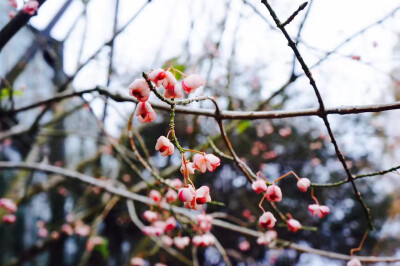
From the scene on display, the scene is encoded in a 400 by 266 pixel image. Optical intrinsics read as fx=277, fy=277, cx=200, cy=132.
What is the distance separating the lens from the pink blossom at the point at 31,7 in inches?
41.9

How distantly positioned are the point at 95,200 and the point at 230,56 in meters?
4.22

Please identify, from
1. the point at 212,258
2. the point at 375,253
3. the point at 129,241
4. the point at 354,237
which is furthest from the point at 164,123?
the point at 375,253

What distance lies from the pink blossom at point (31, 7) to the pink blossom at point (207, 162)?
0.89 meters


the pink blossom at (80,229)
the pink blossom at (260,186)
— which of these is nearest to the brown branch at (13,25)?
the pink blossom at (260,186)

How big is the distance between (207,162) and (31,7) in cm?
93

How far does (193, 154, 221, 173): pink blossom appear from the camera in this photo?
29.9 inches

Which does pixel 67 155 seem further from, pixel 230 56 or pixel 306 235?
pixel 306 235

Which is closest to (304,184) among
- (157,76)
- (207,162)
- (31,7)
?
(207,162)

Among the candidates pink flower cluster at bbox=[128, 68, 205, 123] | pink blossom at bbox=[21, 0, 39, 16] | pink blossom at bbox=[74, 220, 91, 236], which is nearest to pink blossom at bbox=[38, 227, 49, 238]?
pink blossom at bbox=[74, 220, 91, 236]

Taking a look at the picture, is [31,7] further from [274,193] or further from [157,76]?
[274,193]

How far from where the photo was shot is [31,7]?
107 cm

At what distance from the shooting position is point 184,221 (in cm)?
142

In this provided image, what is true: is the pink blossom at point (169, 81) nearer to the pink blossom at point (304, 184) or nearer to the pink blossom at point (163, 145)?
→ the pink blossom at point (163, 145)

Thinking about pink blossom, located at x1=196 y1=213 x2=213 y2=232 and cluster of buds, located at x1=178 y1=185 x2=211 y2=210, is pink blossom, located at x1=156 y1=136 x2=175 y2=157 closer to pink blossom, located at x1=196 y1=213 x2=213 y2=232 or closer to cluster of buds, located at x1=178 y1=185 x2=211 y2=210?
cluster of buds, located at x1=178 y1=185 x2=211 y2=210
